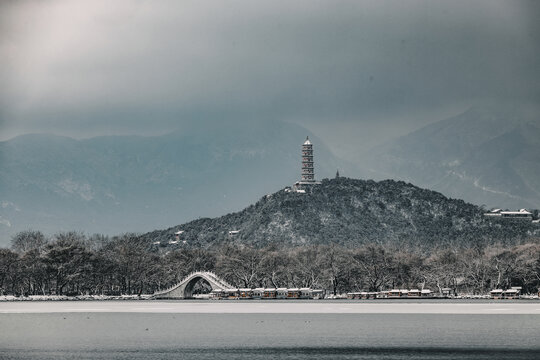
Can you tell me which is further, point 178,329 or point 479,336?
point 178,329

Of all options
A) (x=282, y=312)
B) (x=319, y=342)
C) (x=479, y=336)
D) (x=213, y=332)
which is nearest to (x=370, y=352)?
(x=319, y=342)

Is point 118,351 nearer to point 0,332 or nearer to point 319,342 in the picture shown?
point 319,342

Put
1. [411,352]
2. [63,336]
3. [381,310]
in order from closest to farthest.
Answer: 1. [411,352]
2. [63,336]
3. [381,310]

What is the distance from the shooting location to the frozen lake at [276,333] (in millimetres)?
104438

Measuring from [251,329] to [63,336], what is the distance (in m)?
27.7

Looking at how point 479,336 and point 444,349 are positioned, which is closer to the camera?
point 444,349

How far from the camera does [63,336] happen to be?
417 feet

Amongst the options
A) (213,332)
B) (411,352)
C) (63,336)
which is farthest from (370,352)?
(63,336)

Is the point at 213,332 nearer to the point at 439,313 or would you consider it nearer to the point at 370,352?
the point at 370,352

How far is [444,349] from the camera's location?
106750 millimetres

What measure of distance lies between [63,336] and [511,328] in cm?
6323

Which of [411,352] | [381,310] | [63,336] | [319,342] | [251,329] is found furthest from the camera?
[381,310]

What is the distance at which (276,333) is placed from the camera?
129m

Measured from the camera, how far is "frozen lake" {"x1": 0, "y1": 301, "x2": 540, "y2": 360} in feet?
343
